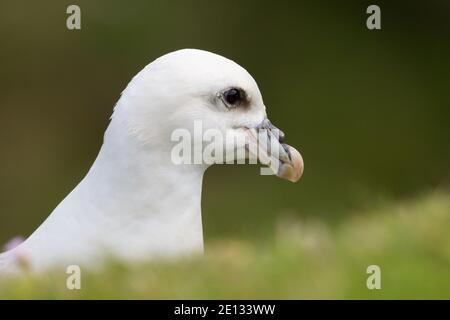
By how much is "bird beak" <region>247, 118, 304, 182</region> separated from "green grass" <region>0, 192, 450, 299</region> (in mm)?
1087

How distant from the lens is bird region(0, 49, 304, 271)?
4.68m

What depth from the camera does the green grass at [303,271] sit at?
3.55 meters

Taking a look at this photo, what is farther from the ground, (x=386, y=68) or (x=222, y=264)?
(x=386, y=68)

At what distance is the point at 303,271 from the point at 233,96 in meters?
1.64

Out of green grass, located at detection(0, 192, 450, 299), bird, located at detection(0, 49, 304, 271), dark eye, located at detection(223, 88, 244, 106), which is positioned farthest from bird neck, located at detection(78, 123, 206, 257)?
green grass, located at detection(0, 192, 450, 299)

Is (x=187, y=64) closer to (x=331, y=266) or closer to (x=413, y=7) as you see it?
(x=331, y=266)

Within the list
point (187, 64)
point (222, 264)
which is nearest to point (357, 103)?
point (187, 64)

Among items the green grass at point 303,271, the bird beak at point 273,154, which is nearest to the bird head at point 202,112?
the bird beak at point 273,154

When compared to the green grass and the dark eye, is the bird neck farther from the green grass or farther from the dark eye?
the green grass

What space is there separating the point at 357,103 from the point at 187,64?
13.2m

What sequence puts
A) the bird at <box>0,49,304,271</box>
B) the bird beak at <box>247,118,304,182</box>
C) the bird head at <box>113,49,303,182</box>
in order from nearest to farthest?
the bird at <box>0,49,304,271</box>
the bird head at <box>113,49,303,182</box>
the bird beak at <box>247,118,304,182</box>

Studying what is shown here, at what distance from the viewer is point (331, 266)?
3.64m

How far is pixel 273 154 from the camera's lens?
17.4ft

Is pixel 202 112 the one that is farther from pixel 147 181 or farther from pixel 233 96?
pixel 147 181
